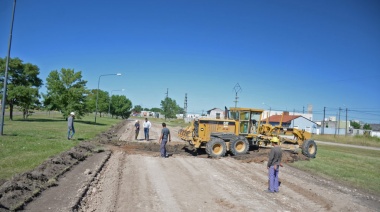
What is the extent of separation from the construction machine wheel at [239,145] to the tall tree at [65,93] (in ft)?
108

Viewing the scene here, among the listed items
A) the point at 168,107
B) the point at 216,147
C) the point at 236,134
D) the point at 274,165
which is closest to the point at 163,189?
the point at 274,165

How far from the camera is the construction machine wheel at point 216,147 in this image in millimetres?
16547

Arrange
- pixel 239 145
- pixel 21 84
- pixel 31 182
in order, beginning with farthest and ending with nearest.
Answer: pixel 21 84 < pixel 239 145 < pixel 31 182

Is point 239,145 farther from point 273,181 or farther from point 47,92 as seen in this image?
point 47,92

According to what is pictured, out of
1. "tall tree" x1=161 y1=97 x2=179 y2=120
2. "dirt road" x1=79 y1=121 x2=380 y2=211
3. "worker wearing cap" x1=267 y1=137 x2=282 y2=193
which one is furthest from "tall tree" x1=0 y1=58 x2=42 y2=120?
"tall tree" x1=161 y1=97 x2=179 y2=120

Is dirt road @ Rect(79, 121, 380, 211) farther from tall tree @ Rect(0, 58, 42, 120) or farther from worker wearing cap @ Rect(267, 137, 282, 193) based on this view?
tall tree @ Rect(0, 58, 42, 120)

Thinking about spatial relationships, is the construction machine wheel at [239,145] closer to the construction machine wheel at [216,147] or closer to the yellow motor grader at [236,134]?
the yellow motor grader at [236,134]

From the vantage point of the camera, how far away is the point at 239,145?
57.1 feet

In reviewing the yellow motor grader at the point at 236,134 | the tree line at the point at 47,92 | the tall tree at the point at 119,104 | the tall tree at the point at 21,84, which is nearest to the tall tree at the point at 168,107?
the tall tree at the point at 119,104

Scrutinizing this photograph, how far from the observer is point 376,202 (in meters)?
9.29

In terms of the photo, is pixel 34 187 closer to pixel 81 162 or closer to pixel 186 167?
pixel 81 162

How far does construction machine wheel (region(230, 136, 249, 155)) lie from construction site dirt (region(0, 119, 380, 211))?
3.04 meters

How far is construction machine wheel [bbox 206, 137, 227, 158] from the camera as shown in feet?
54.3

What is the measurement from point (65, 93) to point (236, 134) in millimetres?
33993
